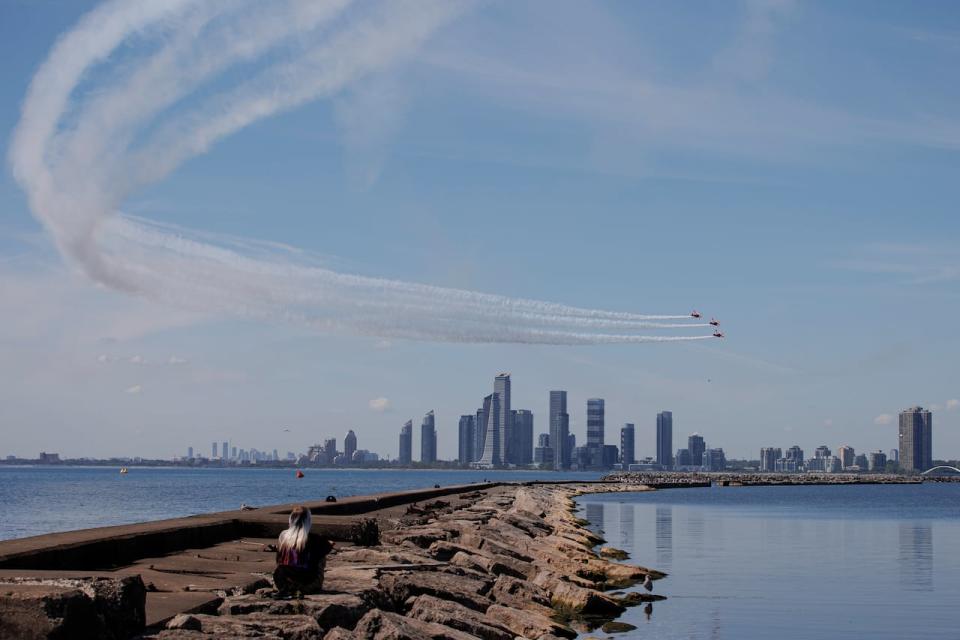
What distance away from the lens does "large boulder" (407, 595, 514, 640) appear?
1421cm

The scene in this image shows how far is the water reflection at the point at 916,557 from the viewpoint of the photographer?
29.6 metres

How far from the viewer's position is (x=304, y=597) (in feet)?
41.7

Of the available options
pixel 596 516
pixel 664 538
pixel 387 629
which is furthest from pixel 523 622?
pixel 596 516

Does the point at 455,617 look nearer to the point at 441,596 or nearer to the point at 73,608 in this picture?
the point at 441,596

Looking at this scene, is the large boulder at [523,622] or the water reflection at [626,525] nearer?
the large boulder at [523,622]

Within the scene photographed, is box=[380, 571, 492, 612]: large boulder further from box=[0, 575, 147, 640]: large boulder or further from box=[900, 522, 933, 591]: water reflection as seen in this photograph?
box=[900, 522, 933, 591]: water reflection

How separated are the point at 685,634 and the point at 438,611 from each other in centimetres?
738

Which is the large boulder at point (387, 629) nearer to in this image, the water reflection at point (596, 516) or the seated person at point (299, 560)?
the seated person at point (299, 560)

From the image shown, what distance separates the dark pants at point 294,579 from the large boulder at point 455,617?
5.93 feet

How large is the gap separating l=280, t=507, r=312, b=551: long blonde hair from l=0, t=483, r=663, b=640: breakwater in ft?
2.01

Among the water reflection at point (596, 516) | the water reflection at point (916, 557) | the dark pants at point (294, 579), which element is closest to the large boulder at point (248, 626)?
the dark pants at point (294, 579)

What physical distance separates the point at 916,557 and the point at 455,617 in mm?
27766

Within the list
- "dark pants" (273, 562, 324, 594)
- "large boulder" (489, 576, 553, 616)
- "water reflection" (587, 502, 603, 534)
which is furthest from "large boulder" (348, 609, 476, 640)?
"water reflection" (587, 502, 603, 534)

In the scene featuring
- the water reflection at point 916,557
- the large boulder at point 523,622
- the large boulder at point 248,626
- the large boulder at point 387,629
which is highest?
the large boulder at point 248,626
